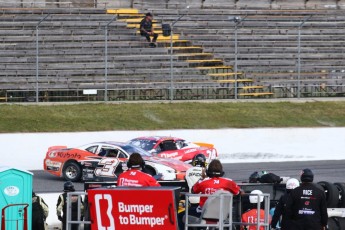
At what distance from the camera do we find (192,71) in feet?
119

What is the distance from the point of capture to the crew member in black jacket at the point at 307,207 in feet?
43.8

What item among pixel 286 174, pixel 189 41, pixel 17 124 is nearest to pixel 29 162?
pixel 17 124

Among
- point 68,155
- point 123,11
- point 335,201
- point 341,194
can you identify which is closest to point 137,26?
point 123,11

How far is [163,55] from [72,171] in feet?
38.3

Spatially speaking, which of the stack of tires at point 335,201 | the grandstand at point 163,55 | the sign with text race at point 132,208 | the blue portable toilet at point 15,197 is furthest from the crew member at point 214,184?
the grandstand at point 163,55

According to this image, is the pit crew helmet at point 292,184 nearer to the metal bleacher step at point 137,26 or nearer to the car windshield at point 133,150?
the car windshield at point 133,150

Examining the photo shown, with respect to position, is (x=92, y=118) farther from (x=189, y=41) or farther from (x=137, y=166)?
(x=137, y=166)

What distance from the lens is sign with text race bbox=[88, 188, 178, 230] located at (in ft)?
40.1

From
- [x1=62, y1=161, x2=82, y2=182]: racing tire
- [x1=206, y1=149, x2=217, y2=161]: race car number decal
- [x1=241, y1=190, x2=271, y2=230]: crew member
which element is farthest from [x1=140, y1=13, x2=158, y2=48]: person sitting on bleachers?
[x1=241, y1=190, x2=271, y2=230]: crew member

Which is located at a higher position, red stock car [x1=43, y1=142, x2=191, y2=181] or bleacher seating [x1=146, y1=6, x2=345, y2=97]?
bleacher seating [x1=146, y1=6, x2=345, y2=97]

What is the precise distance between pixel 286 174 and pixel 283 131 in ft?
15.9

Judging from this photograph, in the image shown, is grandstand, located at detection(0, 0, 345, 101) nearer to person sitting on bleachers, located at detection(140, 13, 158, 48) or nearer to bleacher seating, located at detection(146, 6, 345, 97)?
bleacher seating, located at detection(146, 6, 345, 97)

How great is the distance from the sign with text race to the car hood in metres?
12.2

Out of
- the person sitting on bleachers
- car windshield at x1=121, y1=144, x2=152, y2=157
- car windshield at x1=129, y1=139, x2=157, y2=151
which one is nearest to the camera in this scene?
car windshield at x1=121, y1=144, x2=152, y2=157
